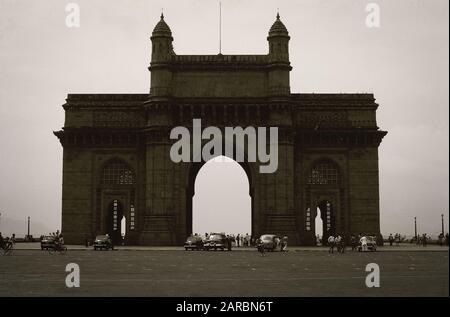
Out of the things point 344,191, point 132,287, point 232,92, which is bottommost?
point 132,287

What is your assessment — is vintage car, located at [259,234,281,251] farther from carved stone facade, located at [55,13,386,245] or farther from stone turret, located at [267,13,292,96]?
stone turret, located at [267,13,292,96]

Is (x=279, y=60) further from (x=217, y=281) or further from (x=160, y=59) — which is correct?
(x=217, y=281)

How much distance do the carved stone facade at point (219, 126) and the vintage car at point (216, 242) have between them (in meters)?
6.27

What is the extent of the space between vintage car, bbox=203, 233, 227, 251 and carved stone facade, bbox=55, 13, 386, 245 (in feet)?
20.6

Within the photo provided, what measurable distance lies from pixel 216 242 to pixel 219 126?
470 inches

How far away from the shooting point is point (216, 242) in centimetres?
5512

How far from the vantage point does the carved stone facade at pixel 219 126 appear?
6216 cm

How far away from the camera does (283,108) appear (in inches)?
2445

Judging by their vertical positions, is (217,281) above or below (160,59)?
below

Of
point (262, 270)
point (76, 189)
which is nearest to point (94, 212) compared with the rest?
point (76, 189)

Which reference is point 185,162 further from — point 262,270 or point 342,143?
point 262,270

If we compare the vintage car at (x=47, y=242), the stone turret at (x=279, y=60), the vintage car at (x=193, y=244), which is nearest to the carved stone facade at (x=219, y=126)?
the stone turret at (x=279, y=60)

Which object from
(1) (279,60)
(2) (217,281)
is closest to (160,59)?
(1) (279,60)
